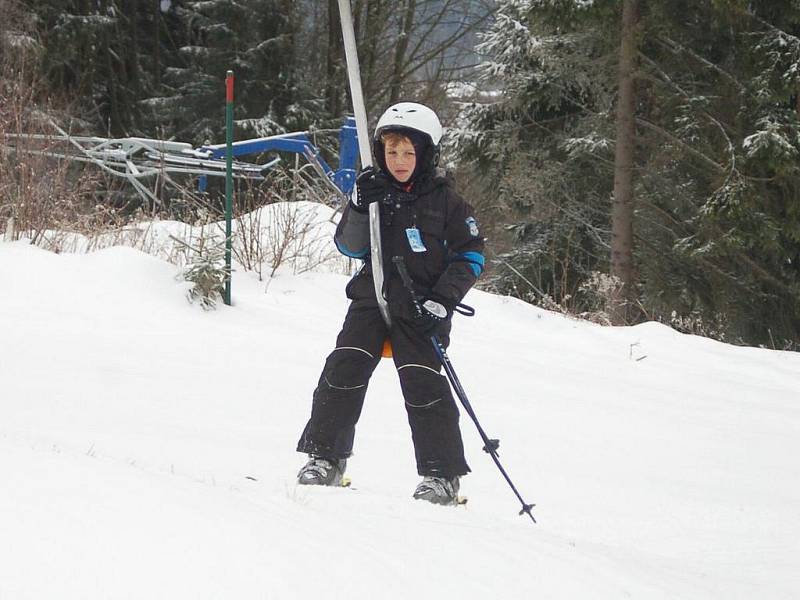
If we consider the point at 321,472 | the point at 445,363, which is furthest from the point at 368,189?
the point at 321,472

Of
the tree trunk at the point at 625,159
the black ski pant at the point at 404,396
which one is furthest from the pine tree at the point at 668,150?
the black ski pant at the point at 404,396

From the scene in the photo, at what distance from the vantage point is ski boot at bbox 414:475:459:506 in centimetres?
372

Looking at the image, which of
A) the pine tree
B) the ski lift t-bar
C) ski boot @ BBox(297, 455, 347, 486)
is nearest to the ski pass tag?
the ski lift t-bar

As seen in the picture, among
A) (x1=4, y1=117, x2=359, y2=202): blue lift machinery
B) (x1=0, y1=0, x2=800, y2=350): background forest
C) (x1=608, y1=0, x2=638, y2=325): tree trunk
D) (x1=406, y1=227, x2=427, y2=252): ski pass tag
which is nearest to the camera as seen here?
(x1=406, y1=227, x2=427, y2=252): ski pass tag

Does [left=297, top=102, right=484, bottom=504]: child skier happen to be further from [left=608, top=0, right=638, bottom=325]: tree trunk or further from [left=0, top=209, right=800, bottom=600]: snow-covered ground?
[left=608, top=0, right=638, bottom=325]: tree trunk

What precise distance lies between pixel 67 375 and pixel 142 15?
24.8 meters

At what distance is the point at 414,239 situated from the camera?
13.0 feet

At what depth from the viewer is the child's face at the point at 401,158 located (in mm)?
3979

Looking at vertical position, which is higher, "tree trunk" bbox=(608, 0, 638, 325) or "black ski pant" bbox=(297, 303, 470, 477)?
"tree trunk" bbox=(608, 0, 638, 325)

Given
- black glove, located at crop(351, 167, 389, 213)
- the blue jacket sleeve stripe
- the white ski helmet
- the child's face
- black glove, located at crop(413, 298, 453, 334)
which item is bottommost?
black glove, located at crop(413, 298, 453, 334)

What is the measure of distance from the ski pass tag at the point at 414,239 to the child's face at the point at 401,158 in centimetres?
21

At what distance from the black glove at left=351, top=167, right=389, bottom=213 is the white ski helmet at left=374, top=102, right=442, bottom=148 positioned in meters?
0.19

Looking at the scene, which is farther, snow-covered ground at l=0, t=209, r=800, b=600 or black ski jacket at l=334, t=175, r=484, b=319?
black ski jacket at l=334, t=175, r=484, b=319

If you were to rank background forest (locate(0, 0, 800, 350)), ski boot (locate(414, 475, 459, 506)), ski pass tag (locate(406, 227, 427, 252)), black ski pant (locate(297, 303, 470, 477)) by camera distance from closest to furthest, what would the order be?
ski boot (locate(414, 475, 459, 506)) < black ski pant (locate(297, 303, 470, 477)) < ski pass tag (locate(406, 227, 427, 252)) < background forest (locate(0, 0, 800, 350))
